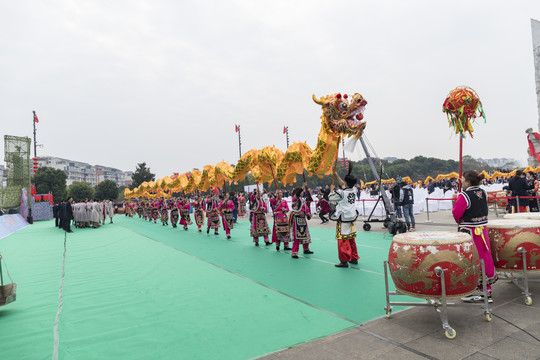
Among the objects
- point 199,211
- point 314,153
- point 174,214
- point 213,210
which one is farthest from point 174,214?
point 314,153

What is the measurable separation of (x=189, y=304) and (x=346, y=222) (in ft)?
9.77

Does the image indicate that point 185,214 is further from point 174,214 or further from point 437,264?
point 437,264

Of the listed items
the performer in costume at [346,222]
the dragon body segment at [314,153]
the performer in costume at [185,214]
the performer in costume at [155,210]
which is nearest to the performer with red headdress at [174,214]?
the performer in costume at [185,214]

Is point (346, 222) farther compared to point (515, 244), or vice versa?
point (346, 222)

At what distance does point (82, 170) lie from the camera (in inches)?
4601

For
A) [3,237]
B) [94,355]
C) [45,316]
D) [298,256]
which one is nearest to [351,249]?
[298,256]

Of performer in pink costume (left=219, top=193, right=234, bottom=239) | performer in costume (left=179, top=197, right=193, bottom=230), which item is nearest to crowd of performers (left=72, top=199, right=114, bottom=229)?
performer in costume (left=179, top=197, right=193, bottom=230)

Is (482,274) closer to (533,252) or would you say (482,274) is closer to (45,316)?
(533,252)

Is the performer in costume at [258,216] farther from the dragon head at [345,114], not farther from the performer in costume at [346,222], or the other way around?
the dragon head at [345,114]

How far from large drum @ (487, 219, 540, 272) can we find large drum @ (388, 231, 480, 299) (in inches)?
35.6

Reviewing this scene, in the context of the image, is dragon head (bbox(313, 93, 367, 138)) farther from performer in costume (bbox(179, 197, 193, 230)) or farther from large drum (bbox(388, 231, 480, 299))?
performer in costume (bbox(179, 197, 193, 230))

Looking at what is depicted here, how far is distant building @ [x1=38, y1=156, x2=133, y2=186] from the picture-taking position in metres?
102

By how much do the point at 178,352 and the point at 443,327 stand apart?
2.37 metres

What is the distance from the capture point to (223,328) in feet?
11.2
